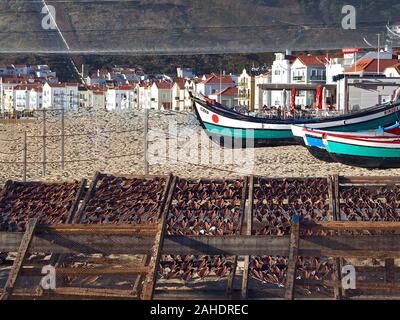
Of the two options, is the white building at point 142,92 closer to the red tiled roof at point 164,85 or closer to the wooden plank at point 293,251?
the red tiled roof at point 164,85

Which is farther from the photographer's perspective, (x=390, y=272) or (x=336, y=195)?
(x=336, y=195)

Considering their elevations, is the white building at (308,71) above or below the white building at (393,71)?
above

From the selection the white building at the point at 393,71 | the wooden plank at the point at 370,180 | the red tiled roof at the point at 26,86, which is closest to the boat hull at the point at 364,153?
the wooden plank at the point at 370,180

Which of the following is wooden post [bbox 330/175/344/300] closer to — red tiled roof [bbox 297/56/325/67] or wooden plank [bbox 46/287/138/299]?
wooden plank [bbox 46/287/138/299]

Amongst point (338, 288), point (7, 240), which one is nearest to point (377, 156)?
point (338, 288)

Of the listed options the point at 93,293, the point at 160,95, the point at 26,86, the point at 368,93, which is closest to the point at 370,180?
the point at 93,293

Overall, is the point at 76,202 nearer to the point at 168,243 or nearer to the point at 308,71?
the point at 168,243
